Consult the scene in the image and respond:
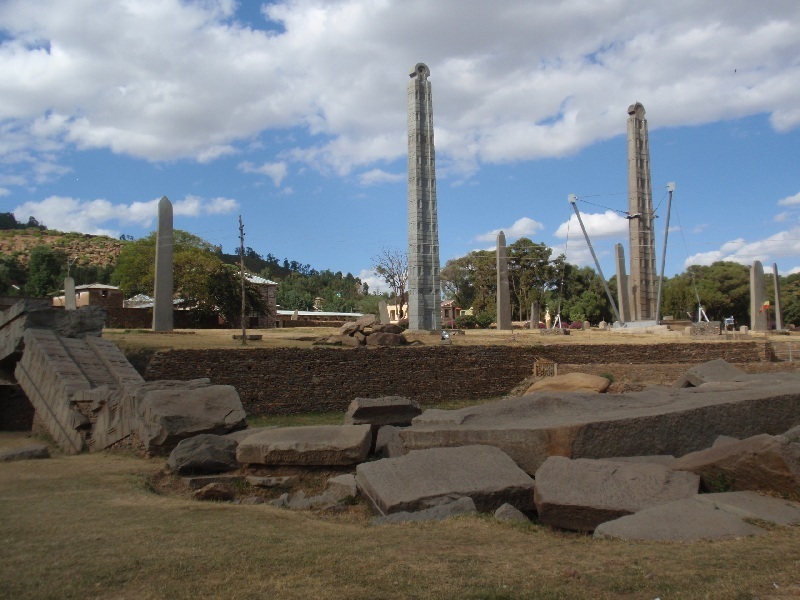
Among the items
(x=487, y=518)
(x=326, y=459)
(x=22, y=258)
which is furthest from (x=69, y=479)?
(x=22, y=258)

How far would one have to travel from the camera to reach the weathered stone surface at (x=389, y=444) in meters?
9.07

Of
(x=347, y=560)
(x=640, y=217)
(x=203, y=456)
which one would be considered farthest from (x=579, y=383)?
(x=640, y=217)

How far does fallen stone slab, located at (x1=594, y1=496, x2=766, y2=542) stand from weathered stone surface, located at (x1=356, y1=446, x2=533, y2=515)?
1.50 metres

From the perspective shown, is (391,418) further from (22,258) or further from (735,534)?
(22,258)

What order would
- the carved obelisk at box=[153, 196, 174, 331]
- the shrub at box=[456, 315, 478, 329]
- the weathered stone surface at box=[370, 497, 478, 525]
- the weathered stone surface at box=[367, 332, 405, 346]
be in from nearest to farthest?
the weathered stone surface at box=[370, 497, 478, 525] → the weathered stone surface at box=[367, 332, 405, 346] → the carved obelisk at box=[153, 196, 174, 331] → the shrub at box=[456, 315, 478, 329]

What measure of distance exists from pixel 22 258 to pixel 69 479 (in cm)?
7301

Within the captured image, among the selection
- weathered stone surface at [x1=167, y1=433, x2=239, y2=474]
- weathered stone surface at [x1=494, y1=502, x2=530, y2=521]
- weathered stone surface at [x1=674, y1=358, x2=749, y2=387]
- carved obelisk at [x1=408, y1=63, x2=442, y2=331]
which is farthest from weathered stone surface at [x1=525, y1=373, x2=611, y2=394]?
carved obelisk at [x1=408, y1=63, x2=442, y2=331]

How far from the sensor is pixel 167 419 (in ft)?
31.8

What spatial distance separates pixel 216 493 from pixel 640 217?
2924 centimetres

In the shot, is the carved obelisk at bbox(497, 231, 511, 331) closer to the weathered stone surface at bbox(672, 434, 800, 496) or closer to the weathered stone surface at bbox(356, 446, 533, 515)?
the weathered stone surface at bbox(356, 446, 533, 515)

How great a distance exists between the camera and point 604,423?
794 centimetres

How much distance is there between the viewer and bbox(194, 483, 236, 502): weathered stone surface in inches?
307

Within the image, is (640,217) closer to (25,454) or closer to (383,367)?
(383,367)

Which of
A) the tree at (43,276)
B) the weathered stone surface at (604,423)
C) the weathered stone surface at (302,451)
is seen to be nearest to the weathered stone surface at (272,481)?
the weathered stone surface at (302,451)
